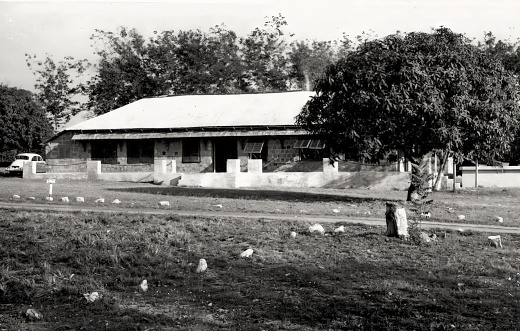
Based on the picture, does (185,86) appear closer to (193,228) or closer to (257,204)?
(257,204)

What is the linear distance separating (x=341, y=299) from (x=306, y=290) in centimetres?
56

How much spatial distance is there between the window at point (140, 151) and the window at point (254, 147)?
5.85m

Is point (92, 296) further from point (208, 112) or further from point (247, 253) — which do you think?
point (208, 112)

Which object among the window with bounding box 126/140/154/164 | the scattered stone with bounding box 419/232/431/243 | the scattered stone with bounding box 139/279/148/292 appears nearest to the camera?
the scattered stone with bounding box 139/279/148/292

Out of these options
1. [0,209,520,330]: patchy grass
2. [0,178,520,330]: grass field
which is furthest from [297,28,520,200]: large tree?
[0,209,520,330]: patchy grass

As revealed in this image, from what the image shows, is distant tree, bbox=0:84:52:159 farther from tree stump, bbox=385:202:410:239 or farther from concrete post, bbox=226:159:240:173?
tree stump, bbox=385:202:410:239

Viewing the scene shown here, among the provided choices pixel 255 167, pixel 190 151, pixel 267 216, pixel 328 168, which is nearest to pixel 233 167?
pixel 255 167

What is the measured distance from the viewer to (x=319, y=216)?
1538 centimetres

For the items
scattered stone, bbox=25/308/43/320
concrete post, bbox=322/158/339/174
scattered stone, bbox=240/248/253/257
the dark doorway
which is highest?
the dark doorway

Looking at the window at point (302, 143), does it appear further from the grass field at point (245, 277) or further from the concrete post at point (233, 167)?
the grass field at point (245, 277)

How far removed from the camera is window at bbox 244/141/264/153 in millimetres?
33250

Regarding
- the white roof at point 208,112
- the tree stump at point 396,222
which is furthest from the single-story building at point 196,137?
the tree stump at point 396,222

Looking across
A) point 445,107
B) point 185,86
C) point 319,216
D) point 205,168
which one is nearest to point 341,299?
point 319,216

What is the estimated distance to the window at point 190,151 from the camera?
34.7m
